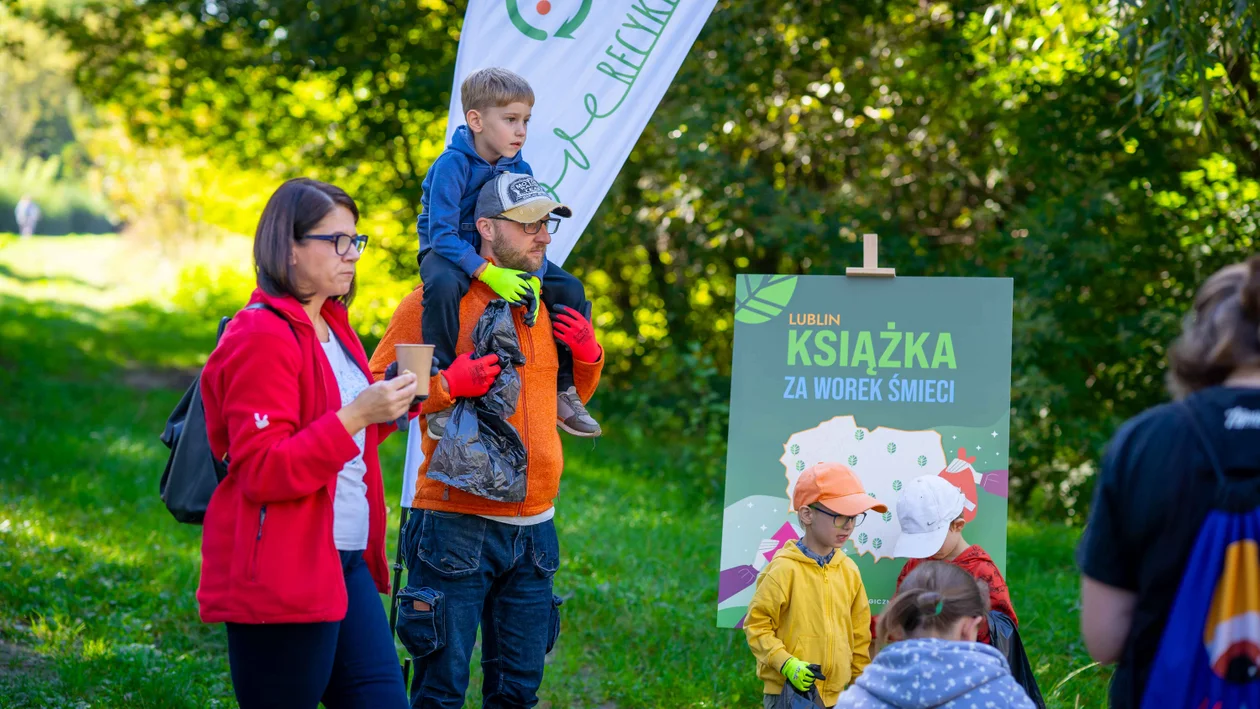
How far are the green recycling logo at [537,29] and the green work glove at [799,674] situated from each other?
2322mm

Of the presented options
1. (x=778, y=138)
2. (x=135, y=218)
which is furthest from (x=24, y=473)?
(x=135, y=218)

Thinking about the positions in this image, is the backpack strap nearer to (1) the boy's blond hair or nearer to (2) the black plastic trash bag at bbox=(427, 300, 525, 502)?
(2) the black plastic trash bag at bbox=(427, 300, 525, 502)

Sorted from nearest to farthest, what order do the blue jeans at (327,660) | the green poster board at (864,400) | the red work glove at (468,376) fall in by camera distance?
the blue jeans at (327,660)
the red work glove at (468,376)
the green poster board at (864,400)

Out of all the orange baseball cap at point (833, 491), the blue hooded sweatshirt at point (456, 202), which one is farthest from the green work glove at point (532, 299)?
the orange baseball cap at point (833, 491)

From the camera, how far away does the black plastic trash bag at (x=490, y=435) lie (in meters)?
2.88

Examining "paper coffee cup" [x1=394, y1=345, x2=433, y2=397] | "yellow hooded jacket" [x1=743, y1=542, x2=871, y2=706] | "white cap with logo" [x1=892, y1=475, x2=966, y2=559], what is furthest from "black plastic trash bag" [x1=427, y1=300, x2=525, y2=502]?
"white cap with logo" [x1=892, y1=475, x2=966, y2=559]

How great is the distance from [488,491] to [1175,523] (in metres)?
1.61

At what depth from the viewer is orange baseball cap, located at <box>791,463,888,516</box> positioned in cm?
329

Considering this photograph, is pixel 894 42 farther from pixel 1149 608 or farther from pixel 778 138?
pixel 1149 608

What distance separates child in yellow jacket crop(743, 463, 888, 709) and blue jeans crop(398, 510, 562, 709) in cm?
63

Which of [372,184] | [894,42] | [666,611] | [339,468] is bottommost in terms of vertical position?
[666,611]

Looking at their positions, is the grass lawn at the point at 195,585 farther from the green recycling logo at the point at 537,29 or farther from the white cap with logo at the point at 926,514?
A: the green recycling logo at the point at 537,29

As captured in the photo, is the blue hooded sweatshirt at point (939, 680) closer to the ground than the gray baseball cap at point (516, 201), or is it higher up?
closer to the ground

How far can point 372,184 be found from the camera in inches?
458
